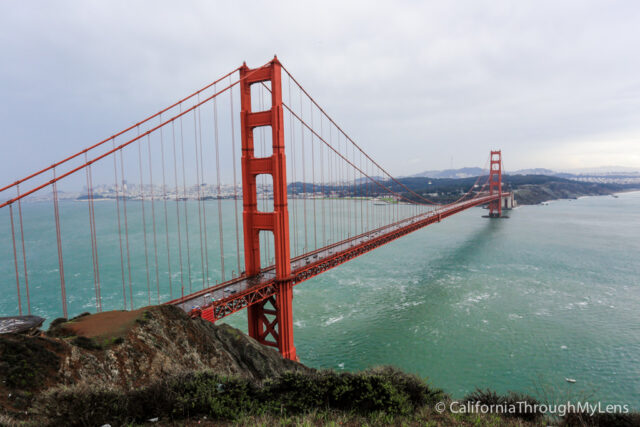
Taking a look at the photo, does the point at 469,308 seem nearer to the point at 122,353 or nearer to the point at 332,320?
the point at 332,320

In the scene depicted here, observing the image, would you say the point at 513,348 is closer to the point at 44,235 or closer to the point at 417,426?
the point at 417,426

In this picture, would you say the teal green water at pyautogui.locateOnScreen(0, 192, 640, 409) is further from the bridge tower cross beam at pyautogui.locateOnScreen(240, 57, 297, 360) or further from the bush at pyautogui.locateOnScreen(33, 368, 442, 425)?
the bush at pyautogui.locateOnScreen(33, 368, 442, 425)

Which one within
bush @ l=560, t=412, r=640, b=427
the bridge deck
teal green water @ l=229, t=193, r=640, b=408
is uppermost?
the bridge deck

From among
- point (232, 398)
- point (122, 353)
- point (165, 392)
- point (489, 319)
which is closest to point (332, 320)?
point (489, 319)

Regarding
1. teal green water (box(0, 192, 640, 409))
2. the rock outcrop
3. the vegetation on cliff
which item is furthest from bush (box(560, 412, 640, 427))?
the rock outcrop

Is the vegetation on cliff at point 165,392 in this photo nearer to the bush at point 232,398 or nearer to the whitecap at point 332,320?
the bush at point 232,398

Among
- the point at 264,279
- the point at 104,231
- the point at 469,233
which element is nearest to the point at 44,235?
the point at 104,231
